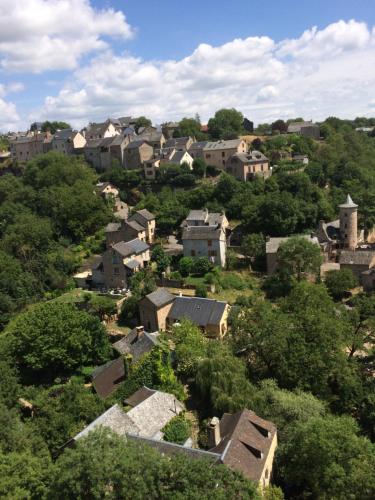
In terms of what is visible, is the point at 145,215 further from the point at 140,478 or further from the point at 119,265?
the point at 140,478

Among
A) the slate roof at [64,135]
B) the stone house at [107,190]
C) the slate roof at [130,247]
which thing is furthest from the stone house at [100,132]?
the slate roof at [130,247]

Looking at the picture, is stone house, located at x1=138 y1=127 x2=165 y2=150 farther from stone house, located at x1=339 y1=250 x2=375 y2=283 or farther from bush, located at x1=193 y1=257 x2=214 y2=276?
stone house, located at x1=339 y1=250 x2=375 y2=283

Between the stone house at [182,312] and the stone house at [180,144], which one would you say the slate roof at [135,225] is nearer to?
the stone house at [182,312]

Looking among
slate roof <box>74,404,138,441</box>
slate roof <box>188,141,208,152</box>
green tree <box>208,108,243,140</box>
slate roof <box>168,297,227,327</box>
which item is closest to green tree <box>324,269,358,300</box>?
slate roof <box>168,297,227,327</box>

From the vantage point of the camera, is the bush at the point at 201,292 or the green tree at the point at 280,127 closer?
the bush at the point at 201,292

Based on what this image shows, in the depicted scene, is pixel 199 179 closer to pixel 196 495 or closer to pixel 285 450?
pixel 285 450
